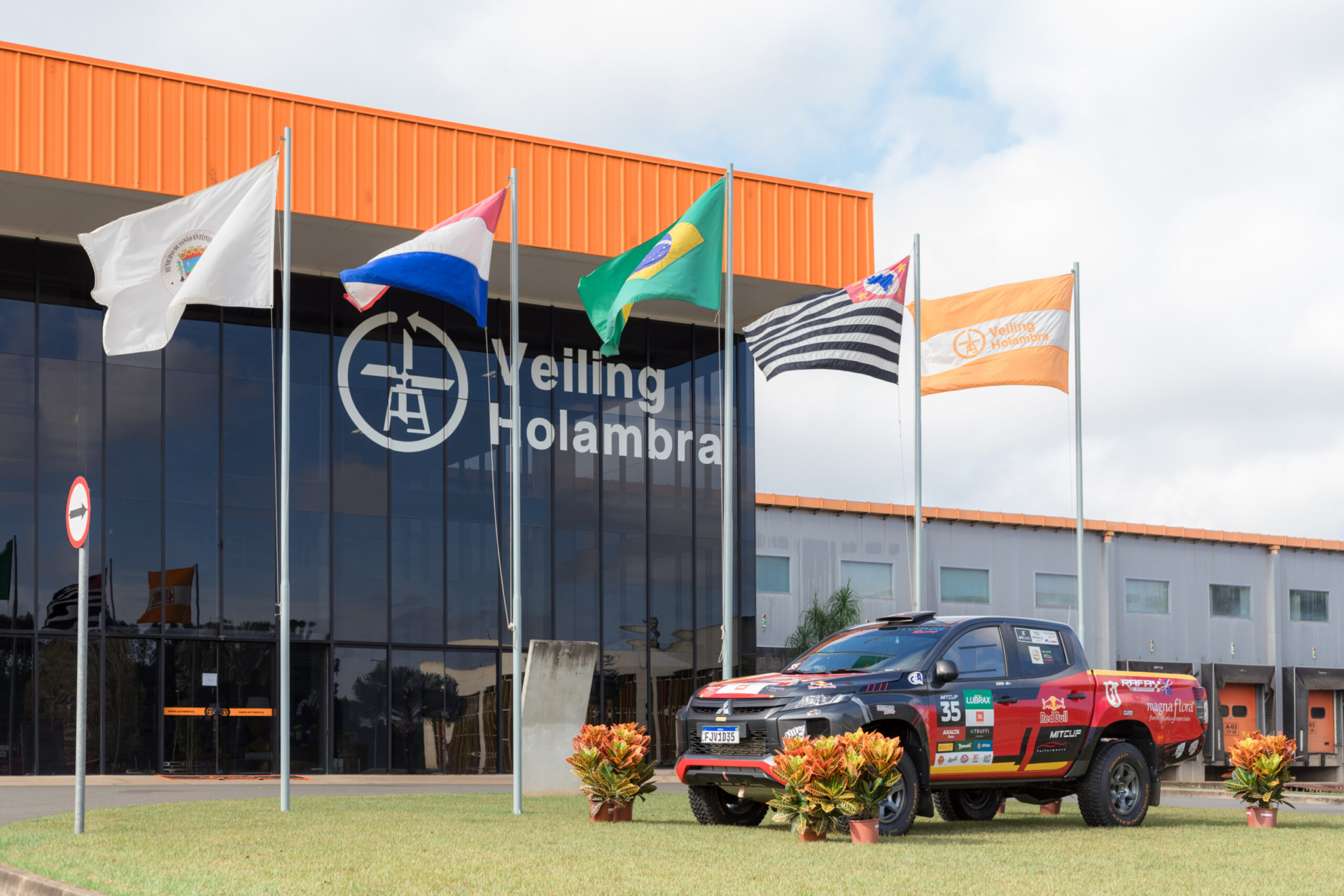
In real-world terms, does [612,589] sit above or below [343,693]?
above

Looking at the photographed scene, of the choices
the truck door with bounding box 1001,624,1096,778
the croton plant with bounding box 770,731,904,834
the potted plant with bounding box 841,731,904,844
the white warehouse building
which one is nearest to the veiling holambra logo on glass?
the white warehouse building

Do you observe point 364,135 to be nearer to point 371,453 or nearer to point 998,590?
point 371,453

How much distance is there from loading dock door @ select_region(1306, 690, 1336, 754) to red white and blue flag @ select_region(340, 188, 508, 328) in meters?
30.7

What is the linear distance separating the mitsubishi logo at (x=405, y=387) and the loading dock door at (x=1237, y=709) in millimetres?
22794

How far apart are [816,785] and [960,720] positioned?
2130 millimetres

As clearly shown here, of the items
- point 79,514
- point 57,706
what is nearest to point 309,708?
point 57,706

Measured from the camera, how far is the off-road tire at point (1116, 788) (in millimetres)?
13398

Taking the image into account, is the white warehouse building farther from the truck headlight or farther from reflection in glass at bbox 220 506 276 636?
the truck headlight

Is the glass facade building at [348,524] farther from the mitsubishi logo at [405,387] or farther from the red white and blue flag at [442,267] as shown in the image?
the red white and blue flag at [442,267]

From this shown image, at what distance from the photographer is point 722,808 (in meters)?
13.1

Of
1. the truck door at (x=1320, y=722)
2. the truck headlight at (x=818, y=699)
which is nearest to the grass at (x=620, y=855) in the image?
the truck headlight at (x=818, y=699)

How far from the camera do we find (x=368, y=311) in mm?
25562

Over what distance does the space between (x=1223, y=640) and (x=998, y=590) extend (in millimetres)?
7487

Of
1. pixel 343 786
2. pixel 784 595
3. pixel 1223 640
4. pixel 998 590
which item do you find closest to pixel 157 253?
pixel 343 786
